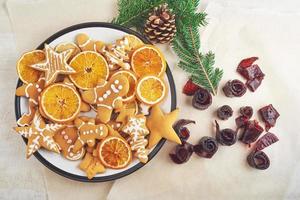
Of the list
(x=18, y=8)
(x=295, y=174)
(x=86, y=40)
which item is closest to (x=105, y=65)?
(x=86, y=40)

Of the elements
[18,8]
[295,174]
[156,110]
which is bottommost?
[295,174]

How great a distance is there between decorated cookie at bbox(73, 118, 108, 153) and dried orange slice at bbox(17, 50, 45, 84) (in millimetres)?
195

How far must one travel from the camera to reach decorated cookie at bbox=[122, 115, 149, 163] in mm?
1188

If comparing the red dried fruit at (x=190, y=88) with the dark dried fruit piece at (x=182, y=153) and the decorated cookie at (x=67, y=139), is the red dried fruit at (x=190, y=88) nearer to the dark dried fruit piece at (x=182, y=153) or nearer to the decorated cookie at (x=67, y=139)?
the dark dried fruit piece at (x=182, y=153)

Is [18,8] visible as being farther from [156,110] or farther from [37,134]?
[156,110]

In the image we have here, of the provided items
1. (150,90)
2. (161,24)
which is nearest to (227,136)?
(150,90)

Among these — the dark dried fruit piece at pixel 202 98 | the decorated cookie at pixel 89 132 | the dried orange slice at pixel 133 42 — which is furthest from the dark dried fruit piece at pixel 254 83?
the decorated cookie at pixel 89 132

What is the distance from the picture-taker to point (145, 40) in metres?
1.26

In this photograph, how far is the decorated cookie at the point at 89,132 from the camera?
119cm

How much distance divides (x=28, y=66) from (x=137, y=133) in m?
0.38

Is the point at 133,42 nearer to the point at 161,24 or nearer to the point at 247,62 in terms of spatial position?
the point at 161,24

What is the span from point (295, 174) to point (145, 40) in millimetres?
652

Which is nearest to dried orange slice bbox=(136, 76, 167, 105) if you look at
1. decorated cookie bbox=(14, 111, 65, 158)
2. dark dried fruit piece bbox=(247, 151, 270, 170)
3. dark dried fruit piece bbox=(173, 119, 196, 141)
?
dark dried fruit piece bbox=(173, 119, 196, 141)

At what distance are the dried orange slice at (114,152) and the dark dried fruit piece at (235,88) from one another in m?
0.37
